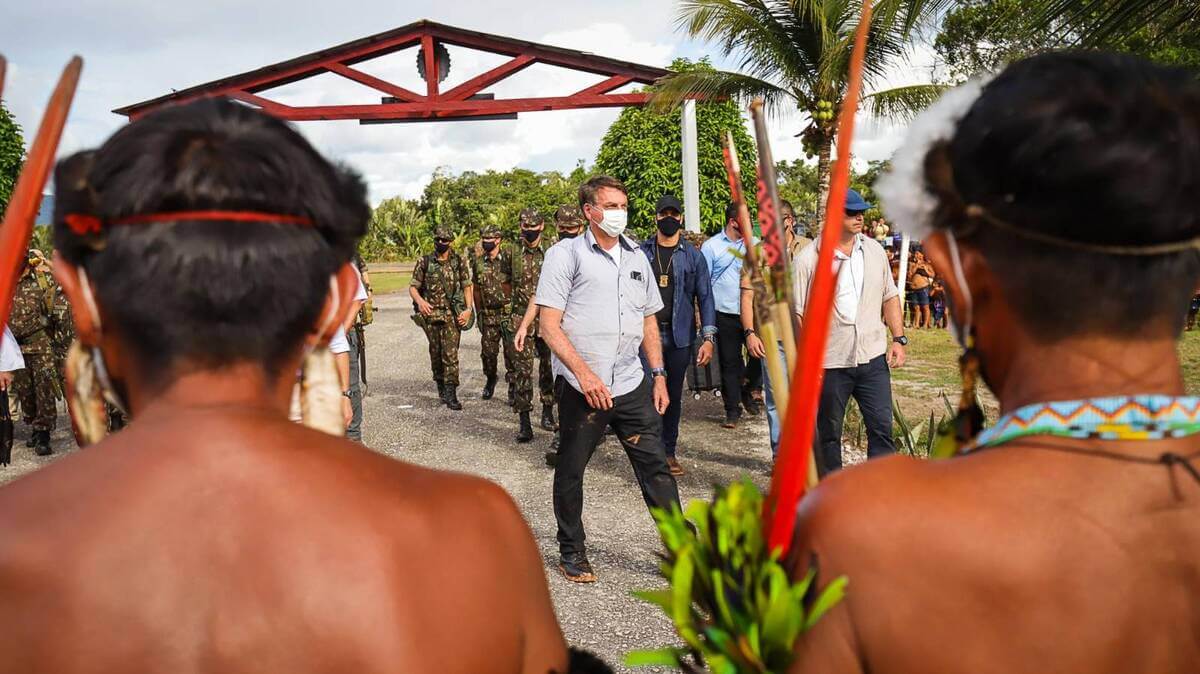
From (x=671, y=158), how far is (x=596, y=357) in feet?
58.9

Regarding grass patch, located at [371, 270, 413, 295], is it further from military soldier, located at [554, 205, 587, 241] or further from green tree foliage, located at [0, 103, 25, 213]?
military soldier, located at [554, 205, 587, 241]

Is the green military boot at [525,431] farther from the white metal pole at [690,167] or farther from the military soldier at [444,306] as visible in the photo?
the white metal pole at [690,167]

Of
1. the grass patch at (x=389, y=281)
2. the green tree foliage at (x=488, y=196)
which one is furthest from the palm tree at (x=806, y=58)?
the green tree foliage at (x=488, y=196)

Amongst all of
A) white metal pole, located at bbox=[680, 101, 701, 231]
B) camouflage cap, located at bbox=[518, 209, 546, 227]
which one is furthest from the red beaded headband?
white metal pole, located at bbox=[680, 101, 701, 231]

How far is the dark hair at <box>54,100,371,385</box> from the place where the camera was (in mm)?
1268

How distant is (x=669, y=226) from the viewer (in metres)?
8.02

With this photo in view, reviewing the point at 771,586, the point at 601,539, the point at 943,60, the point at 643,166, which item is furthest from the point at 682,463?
the point at 943,60

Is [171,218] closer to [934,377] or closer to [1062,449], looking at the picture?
[1062,449]

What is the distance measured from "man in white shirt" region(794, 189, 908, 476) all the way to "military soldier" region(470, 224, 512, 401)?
5.42 m

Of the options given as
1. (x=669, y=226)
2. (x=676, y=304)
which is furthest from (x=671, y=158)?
(x=676, y=304)

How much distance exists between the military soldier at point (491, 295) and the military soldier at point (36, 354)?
422 cm

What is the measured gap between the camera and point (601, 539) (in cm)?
609

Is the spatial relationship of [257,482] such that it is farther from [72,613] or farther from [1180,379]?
[1180,379]

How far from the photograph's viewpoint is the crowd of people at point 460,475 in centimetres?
121
